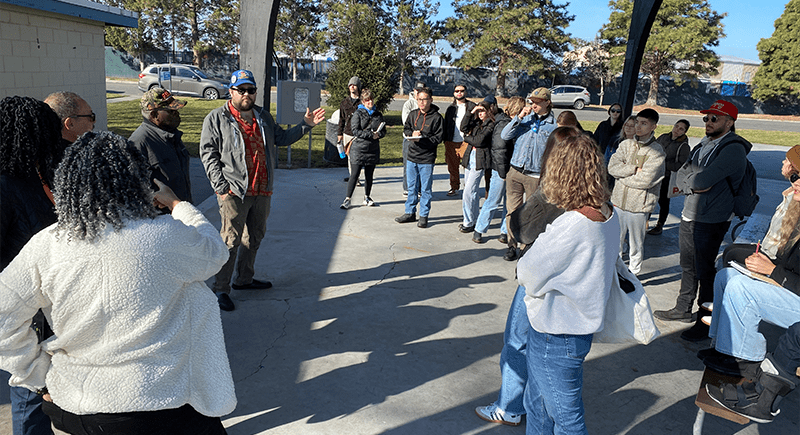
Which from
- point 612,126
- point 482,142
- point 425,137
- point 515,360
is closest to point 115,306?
point 515,360

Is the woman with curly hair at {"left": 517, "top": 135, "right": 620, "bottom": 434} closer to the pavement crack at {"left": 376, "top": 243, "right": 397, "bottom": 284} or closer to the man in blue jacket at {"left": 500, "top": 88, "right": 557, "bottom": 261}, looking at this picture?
the pavement crack at {"left": 376, "top": 243, "right": 397, "bottom": 284}

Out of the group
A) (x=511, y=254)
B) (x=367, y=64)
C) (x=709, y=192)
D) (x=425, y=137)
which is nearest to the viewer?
(x=709, y=192)

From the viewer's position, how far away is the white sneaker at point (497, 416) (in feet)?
10.8

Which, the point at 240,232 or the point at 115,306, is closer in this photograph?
the point at 115,306

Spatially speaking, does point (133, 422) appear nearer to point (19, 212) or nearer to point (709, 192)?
point (19, 212)

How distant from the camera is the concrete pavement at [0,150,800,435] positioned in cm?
336

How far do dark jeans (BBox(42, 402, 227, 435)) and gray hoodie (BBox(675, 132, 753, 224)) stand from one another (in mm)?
4243

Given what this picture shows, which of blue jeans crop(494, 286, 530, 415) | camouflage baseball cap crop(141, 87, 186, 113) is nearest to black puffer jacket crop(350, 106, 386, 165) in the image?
camouflage baseball cap crop(141, 87, 186, 113)

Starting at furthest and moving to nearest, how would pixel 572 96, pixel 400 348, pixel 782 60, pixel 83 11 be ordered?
1. pixel 782 60
2. pixel 572 96
3. pixel 83 11
4. pixel 400 348

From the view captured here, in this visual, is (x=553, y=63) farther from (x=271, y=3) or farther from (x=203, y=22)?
(x=271, y=3)

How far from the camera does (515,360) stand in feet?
10.4

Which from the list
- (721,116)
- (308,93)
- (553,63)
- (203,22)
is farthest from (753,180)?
(203,22)

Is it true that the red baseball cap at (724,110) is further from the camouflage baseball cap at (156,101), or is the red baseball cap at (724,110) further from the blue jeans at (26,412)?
the blue jeans at (26,412)

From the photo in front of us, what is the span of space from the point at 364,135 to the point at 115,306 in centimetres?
624
